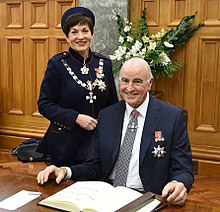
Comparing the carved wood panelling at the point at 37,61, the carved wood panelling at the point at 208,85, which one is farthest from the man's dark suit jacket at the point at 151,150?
the carved wood panelling at the point at 37,61

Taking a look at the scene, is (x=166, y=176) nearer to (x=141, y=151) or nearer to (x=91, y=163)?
(x=141, y=151)

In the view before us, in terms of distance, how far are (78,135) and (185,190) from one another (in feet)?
3.45

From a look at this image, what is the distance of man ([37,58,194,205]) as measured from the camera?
1.99 meters

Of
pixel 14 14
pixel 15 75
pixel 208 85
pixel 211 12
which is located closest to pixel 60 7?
pixel 14 14

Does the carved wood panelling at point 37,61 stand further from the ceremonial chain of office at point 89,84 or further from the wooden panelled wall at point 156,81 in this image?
the ceremonial chain of office at point 89,84

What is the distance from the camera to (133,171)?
2016mm

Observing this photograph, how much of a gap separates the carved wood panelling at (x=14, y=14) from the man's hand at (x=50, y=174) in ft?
11.1

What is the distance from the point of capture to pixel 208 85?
157 inches

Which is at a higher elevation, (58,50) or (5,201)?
→ (58,50)

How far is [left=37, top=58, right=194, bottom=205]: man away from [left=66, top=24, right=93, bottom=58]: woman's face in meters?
0.53

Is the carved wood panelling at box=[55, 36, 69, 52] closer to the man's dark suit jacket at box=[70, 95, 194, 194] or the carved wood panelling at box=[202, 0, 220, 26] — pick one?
the carved wood panelling at box=[202, 0, 220, 26]

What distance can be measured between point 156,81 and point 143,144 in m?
2.24

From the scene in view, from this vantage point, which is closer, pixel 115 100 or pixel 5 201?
pixel 5 201

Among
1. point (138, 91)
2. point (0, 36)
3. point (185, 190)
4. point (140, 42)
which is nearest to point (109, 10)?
point (140, 42)
